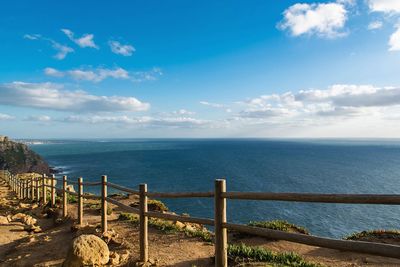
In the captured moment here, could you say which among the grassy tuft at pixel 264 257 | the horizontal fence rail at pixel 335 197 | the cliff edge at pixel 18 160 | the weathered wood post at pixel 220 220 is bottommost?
the cliff edge at pixel 18 160

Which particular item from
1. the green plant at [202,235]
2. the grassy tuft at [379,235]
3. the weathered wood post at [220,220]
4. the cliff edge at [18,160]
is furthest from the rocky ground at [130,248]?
the cliff edge at [18,160]

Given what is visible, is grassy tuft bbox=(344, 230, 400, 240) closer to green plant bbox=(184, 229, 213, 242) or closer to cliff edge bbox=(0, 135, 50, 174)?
green plant bbox=(184, 229, 213, 242)

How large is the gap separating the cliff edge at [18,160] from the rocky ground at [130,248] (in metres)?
82.8

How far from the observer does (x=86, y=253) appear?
25.7ft

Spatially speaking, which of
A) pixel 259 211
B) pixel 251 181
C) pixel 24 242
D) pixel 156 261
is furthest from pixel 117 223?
pixel 251 181

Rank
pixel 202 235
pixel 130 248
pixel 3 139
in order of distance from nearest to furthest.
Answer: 1. pixel 130 248
2. pixel 202 235
3. pixel 3 139

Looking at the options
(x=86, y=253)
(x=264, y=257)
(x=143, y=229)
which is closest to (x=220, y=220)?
(x=264, y=257)

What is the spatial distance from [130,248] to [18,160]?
93.6 meters

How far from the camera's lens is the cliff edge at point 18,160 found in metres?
85.5

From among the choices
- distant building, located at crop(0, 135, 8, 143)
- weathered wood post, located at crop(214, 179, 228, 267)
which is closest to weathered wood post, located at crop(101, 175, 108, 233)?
weathered wood post, located at crop(214, 179, 228, 267)

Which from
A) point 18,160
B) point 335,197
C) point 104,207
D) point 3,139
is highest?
point 3,139

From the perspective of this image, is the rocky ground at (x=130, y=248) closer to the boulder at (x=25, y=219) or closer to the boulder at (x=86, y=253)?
the boulder at (x=86, y=253)

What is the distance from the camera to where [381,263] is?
338 inches

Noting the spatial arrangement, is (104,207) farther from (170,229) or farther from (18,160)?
(18,160)
